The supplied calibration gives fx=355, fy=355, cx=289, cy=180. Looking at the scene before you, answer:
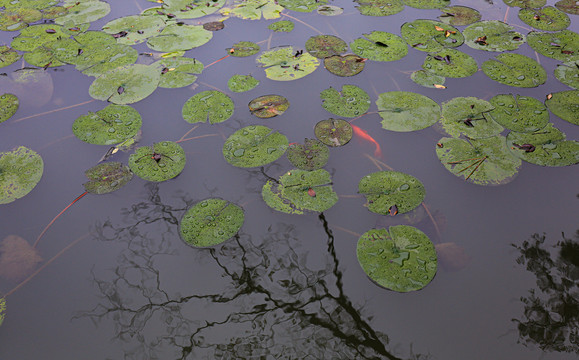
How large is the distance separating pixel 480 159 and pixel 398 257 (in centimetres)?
101

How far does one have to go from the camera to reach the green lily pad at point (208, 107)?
8.96 feet

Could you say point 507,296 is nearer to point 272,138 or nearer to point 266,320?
point 266,320

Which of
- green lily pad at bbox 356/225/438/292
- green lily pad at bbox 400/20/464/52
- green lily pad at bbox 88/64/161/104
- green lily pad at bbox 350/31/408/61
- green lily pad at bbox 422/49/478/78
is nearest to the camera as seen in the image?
green lily pad at bbox 356/225/438/292

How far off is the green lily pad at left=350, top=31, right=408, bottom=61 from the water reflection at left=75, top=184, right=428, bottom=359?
72.7 inches

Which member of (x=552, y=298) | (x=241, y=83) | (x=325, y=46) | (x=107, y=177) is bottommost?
(x=552, y=298)

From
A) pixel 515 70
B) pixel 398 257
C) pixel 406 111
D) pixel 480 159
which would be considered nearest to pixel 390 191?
pixel 398 257

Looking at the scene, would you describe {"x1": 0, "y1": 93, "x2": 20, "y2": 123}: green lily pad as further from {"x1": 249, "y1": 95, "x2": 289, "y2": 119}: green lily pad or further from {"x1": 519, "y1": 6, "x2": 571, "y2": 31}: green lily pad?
{"x1": 519, "y1": 6, "x2": 571, "y2": 31}: green lily pad

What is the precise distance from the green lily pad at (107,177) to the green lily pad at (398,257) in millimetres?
1599

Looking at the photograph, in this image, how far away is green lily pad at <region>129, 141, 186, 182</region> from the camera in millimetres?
2381

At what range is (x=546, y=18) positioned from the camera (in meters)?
3.62

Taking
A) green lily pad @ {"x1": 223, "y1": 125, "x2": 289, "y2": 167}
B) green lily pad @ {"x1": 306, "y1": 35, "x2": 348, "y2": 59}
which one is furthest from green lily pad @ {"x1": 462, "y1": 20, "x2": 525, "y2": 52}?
green lily pad @ {"x1": 223, "y1": 125, "x2": 289, "y2": 167}

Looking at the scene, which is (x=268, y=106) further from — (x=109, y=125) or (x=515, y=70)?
(x=515, y=70)

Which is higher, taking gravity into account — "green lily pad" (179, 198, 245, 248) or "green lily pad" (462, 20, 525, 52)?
"green lily pad" (462, 20, 525, 52)

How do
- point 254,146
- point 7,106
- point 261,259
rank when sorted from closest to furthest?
point 261,259, point 254,146, point 7,106
